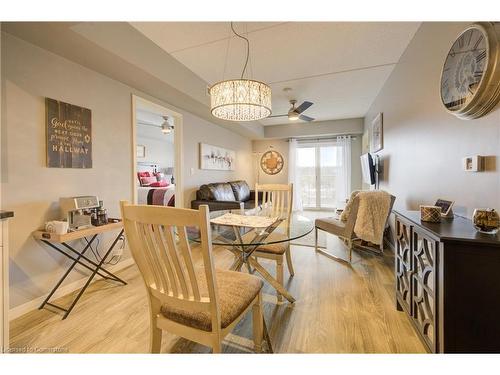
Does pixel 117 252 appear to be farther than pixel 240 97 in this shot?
Yes

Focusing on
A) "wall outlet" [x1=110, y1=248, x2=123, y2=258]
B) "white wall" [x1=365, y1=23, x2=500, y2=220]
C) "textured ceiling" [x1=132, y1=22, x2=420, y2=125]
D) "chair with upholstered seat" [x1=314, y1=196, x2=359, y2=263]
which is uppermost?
"textured ceiling" [x1=132, y1=22, x2=420, y2=125]

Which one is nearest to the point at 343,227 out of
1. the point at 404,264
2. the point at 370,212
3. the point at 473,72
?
the point at 370,212

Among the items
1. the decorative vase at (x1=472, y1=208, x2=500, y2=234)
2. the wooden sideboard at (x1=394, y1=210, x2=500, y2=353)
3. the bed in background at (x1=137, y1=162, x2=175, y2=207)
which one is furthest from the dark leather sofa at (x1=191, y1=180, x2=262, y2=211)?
the decorative vase at (x1=472, y1=208, x2=500, y2=234)

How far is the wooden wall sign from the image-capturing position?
200 cm

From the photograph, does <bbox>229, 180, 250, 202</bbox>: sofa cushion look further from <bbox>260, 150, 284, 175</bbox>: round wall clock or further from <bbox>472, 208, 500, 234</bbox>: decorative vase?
<bbox>472, 208, 500, 234</bbox>: decorative vase

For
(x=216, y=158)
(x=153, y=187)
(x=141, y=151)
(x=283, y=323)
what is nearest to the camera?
(x=283, y=323)

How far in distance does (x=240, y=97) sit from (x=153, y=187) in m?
4.29

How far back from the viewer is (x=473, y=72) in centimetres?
133

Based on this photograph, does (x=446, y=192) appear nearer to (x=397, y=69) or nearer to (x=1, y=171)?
(x=397, y=69)

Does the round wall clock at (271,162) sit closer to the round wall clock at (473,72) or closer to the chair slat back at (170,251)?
the round wall clock at (473,72)

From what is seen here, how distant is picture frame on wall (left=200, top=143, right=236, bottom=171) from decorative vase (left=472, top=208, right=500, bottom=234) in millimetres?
3816

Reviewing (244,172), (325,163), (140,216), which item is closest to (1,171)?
(140,216)

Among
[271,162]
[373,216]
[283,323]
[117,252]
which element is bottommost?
[283,323]

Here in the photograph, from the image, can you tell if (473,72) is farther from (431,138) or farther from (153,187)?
(153,187)
